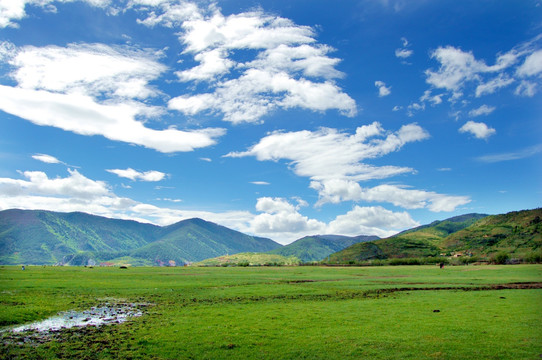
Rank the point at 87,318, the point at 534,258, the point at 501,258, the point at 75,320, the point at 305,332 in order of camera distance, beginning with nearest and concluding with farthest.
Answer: the point at 305,332
the point at 75,320
the point at 87,318
the point at 534,258
the point at 501,258

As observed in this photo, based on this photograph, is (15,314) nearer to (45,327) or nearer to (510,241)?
(45,327)

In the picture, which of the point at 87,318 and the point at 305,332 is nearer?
the point at 305,332

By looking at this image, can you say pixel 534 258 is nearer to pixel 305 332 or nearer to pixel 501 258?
pixel 501 258

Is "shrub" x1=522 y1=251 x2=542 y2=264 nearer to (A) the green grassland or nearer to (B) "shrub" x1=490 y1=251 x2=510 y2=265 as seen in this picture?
(B) "shrub" x1=490 y1=251 x2=510 y2=265

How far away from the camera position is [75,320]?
91.6 feet

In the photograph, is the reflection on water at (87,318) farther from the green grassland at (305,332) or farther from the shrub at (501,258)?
the shrub at (501,258)

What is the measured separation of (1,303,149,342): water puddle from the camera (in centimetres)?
2297

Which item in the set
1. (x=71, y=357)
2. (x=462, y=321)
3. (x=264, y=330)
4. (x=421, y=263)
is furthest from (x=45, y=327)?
(x=421, y=263)

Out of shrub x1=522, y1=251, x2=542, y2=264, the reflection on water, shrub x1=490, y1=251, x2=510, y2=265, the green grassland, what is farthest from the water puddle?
shrub x1=522, y1=251, x2=542, y2=264

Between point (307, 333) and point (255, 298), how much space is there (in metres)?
19.9

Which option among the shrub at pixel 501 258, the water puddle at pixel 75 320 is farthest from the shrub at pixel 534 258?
the water puddle at pixel 75 320

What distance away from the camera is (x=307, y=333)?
22781mm

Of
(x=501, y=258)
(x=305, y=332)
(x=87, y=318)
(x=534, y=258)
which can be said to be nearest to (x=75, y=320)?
(x=87, y=318)

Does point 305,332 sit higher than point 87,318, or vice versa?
point 305,332
